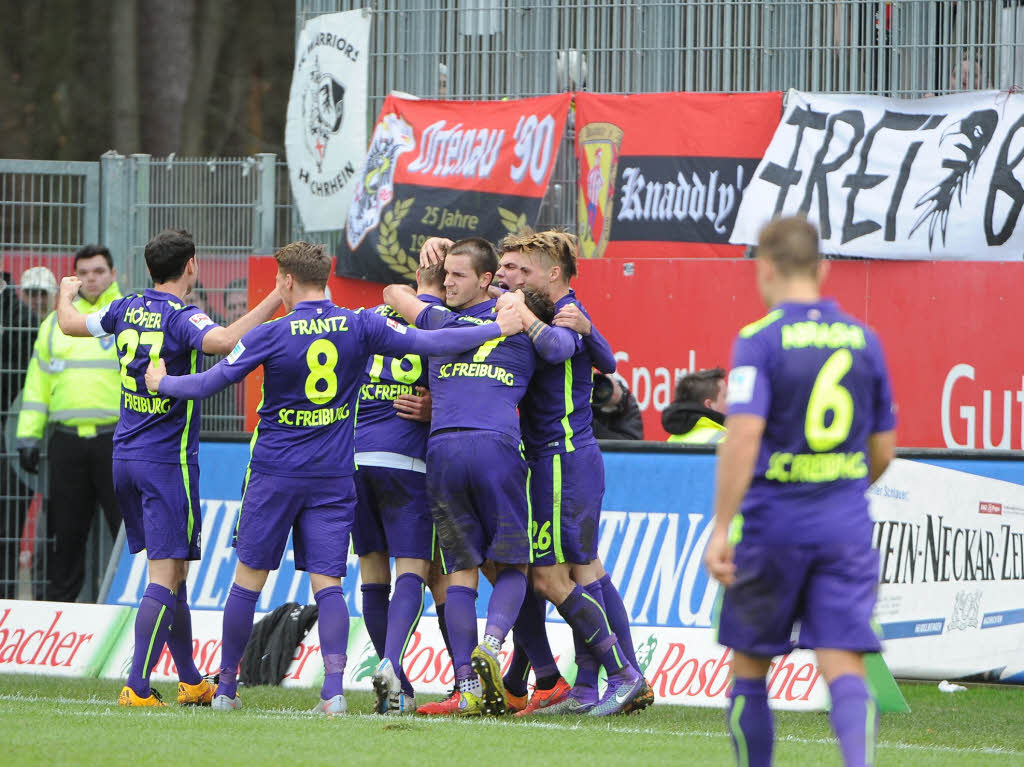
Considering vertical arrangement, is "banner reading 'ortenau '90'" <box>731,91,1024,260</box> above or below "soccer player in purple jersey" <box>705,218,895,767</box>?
above

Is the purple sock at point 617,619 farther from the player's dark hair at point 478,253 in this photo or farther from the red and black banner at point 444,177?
the red and black banner at point 444,177

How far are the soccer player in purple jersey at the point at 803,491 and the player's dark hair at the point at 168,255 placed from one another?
4.04 metres

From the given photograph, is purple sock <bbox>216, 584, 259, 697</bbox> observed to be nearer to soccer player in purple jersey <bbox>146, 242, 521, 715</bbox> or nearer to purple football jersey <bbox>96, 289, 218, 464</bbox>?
soccer player in purple jersey <bbox>146, 242, 521, 715</bbox>

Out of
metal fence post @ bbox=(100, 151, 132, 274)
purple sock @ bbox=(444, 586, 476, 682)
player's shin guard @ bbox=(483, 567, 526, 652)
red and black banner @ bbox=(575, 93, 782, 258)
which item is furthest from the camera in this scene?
metal fence post @ bbox=(100, 151, 132, 274)

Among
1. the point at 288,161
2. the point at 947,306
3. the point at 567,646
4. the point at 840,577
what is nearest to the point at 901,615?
the point at 567,646

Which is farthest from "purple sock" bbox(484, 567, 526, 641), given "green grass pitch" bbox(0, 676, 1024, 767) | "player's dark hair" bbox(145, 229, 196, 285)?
"player's dark hair" bbox(145, 229, 196, 285)

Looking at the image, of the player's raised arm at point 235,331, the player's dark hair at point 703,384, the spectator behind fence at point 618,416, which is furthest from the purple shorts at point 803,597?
the spectator behind fence at point 618,416

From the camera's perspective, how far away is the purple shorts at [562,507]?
788 cm

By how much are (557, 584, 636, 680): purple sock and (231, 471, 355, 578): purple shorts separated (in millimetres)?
1132

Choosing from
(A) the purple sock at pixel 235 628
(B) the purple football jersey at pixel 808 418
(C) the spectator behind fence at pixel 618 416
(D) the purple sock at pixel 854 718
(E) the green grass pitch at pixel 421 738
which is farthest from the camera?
(C) the spectator behind fence at pixel 618 416

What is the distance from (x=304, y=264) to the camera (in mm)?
7754

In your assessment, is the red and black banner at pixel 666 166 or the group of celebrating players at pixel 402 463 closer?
the group of celebrating players at pixel 402 463

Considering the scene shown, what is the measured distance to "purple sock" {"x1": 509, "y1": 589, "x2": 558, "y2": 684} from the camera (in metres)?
8.18

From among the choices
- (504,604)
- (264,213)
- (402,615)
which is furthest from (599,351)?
(264,213)
